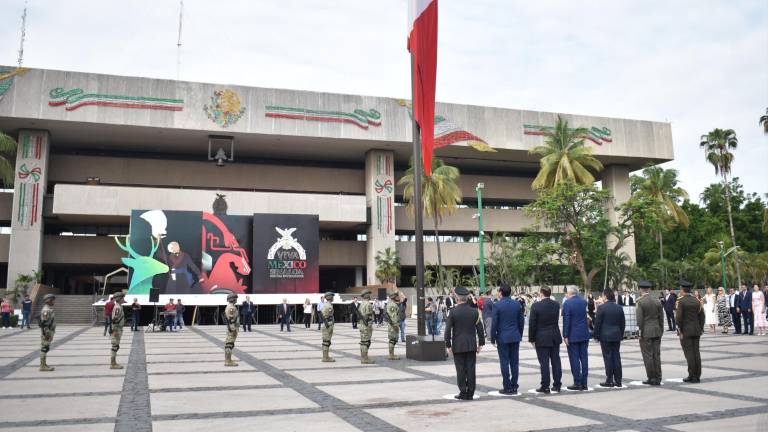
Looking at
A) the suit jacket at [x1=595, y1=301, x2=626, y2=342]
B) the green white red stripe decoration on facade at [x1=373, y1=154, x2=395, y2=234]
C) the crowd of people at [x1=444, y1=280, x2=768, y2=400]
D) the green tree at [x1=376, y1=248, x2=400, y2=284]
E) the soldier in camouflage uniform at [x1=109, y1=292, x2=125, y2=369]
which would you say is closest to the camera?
the crowd of people at [x1=444, y1=280, x2=768, y2=400]

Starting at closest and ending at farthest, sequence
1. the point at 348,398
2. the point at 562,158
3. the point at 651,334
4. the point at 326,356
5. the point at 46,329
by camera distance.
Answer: the point at 348,398
the point at 651,334
the point at 46,329
the point at 326,356
the point at 562,158

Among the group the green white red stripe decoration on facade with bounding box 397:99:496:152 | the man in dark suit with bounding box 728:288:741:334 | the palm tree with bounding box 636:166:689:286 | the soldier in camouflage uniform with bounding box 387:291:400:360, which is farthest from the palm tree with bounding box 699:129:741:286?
the soldier in camouflage uniform with bounding box 387:291:400:360

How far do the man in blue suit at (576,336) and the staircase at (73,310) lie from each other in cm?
3524

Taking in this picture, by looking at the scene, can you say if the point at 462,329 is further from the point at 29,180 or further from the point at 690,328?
the point at 29,180

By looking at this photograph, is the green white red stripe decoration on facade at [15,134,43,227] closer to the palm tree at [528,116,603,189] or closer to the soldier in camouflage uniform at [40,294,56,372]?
the soldier in camouflage uniform at [40,294,56,372]

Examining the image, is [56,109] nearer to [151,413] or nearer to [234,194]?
[234,194]

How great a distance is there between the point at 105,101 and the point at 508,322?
3894cm

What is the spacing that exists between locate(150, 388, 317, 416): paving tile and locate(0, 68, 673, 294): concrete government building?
3576 centimetres

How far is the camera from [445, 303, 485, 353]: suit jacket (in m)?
9.25

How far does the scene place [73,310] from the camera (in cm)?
3897

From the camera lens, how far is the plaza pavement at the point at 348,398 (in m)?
7.31

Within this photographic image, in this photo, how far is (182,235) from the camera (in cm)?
3969

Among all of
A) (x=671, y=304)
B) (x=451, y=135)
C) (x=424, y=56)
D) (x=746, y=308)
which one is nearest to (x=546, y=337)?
(x=424, y=56)

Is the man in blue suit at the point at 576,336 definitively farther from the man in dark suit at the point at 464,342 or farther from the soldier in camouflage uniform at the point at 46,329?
the soldier in camouflage uniform at the point at 46,329
